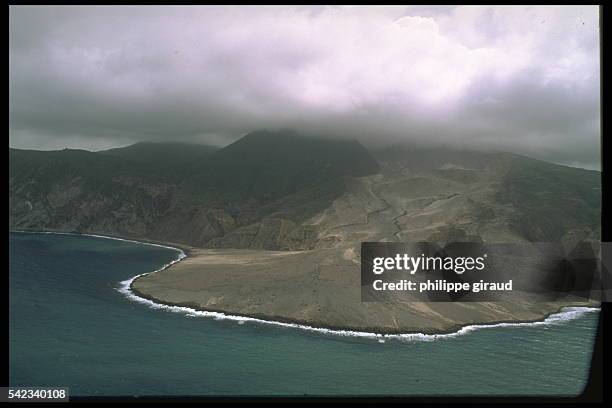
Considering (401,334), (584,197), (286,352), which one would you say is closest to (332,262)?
(401,334)

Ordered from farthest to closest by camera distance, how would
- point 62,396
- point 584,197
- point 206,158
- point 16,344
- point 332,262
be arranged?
point 206,158
point 584,197
point 332,262
point 16,344
point 62,396

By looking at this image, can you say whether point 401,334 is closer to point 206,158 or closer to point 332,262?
point 332,262

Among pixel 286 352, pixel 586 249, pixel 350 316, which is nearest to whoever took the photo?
pixel 286 352

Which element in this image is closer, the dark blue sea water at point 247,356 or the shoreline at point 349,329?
the dark blue sea water at point 247,356

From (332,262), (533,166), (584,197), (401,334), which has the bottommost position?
(401,334)

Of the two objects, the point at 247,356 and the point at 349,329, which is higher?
the point at 247,356

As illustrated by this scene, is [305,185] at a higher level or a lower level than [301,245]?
higher

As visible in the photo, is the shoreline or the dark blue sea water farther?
the shoreline

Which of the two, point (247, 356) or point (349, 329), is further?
point (349, 329)
